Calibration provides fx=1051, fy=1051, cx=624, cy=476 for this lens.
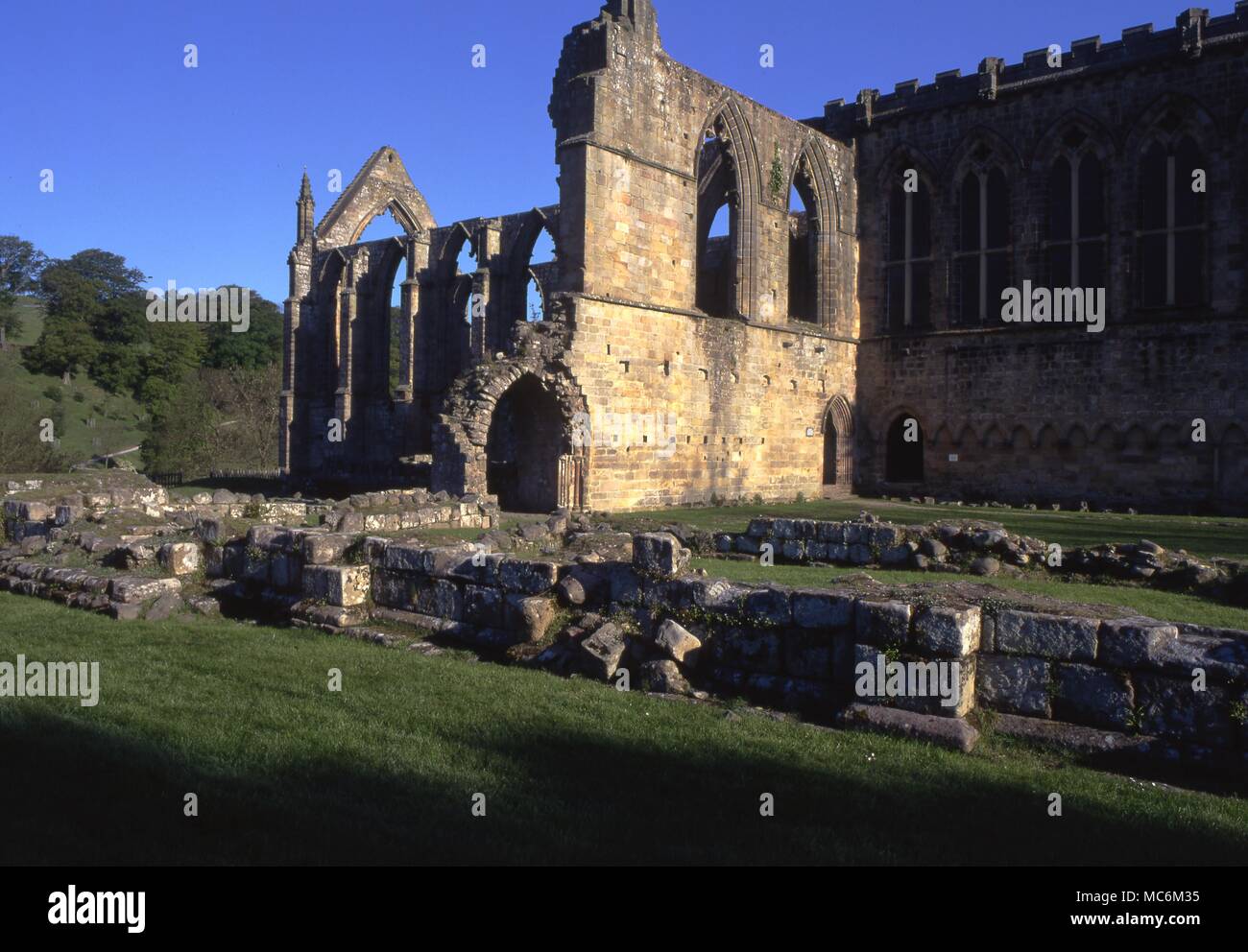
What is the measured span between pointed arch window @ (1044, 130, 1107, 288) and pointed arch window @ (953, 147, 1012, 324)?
112 cm

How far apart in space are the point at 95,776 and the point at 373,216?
139 ft

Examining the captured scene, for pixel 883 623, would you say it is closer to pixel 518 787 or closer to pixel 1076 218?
pixel 518 787

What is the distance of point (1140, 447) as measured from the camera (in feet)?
81.7

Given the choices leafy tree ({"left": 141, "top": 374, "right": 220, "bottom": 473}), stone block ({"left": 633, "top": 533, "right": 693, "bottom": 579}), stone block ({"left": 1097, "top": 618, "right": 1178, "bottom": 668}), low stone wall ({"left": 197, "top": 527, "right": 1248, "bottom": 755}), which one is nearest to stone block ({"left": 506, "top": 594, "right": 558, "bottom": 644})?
low stone wall ({"left": 197, "top": 527, "right": 1248, "bottom": 755})

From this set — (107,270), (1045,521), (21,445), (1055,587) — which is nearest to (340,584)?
(1055,587)

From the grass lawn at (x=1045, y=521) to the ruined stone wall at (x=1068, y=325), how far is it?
197cm

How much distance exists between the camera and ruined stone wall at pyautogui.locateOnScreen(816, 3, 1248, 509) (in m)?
23.9

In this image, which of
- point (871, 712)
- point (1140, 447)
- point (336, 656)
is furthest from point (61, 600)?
point (1140, 447)

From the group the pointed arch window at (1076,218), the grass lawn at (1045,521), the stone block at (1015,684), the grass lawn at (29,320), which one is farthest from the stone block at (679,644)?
the grass lawn at (29,320)

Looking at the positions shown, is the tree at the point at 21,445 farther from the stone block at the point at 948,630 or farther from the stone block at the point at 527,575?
the stone block at the point at 948,630

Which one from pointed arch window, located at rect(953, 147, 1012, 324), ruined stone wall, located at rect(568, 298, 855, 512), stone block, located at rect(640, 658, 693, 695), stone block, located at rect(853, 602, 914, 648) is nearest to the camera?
stone block, located at rect(853, 602, 914, 648)

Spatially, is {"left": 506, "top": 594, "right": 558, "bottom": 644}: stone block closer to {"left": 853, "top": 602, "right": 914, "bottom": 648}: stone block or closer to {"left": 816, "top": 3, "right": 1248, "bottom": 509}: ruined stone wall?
{"left": 853, "top": 602, "right": 914, "bottom": 648}: stone block

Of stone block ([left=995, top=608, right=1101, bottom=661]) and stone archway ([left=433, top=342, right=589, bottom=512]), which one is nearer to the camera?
stone block ([left=995, top=608, right=1101, bottom=661])
